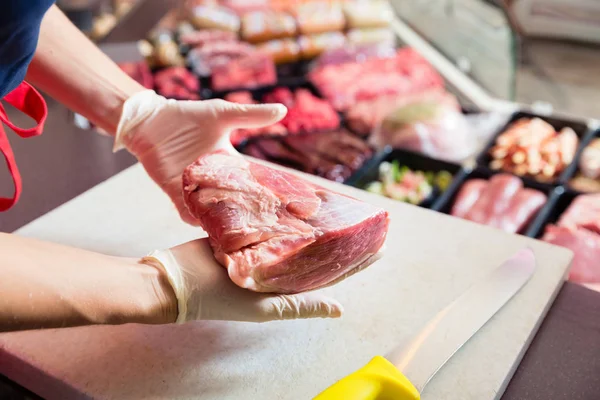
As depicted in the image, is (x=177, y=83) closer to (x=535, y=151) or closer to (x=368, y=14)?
(x=368, y=14)

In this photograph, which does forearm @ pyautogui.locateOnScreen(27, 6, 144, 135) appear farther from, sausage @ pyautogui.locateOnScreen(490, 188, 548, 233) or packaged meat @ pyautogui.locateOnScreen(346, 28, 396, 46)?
packaged meat @ pyautogui.locateOnScreen(346, 28, 396, 46)

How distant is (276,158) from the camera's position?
274 cm

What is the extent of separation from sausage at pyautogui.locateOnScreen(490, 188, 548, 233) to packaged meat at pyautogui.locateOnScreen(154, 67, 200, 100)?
1.85 metres

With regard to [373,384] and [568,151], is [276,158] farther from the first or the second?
[373,384]

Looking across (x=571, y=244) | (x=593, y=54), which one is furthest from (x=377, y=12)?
(x=593, y=54)

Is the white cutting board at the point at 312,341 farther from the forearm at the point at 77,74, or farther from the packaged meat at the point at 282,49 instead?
the packaged meat at the point at 282,49

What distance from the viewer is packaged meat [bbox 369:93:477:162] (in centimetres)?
295

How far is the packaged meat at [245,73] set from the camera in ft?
Answer: 11.8

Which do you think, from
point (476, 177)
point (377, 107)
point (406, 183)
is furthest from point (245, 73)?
point (476, 177)

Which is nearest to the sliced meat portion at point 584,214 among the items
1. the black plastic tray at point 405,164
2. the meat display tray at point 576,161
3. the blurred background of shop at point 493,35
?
the meat display tray at point 576,161

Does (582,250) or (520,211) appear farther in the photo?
(520,211)

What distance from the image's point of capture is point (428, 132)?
2945 mm

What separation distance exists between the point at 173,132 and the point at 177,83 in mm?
2071

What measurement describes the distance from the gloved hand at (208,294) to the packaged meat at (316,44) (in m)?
2.98
